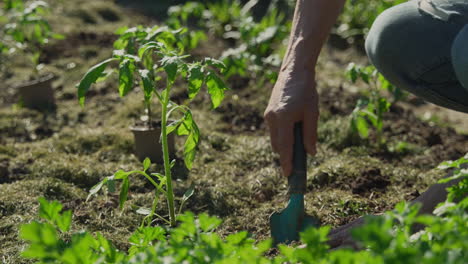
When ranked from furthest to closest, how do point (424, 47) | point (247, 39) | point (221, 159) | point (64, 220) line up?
→ point (247, 39) < point (221, 159) < point (424, 47) < point (64, 220)

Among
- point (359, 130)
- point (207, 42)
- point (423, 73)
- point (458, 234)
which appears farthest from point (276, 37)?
point (458, 234)

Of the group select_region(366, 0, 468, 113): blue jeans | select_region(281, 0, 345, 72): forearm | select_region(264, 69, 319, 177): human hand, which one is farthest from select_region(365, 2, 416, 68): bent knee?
select_region(264, 69, 319, 177): human hand

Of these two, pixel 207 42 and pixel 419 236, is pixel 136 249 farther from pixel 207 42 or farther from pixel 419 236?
pixel 207 42

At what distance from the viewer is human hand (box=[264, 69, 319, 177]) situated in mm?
2096

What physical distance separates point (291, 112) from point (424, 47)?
63 centimetres

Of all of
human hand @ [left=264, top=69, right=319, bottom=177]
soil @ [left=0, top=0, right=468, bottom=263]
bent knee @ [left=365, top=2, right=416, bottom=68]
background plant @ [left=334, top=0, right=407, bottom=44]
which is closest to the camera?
human hand @ [left=264, top=69, right=319, bottom=177]

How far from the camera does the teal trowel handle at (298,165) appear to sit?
2.16 metres

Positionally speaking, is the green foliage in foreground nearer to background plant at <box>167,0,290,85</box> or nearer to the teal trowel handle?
the teal trowel handle

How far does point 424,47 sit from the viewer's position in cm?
232

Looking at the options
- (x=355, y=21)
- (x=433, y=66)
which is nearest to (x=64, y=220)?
(x=433, y=66)

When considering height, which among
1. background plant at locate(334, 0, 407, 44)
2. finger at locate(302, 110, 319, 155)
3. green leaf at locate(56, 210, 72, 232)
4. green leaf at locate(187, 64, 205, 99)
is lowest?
background plant at locate(334, 0, 407, 44)

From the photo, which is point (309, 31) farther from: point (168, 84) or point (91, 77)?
→ point (91, 77)

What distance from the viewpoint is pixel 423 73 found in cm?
235

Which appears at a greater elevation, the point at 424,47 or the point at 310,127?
the point at 424,47
